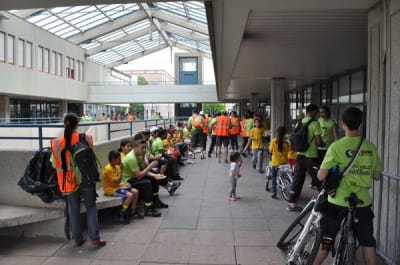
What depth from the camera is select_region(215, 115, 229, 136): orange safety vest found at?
13.6 meters

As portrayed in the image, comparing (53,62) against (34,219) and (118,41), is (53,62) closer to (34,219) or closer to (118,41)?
(118,41)

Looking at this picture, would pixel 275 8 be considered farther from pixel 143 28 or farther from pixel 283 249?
→ pixel 143 28

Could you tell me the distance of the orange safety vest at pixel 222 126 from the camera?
1357 cm

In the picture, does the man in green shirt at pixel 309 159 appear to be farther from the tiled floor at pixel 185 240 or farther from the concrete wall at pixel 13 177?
the concrete wall at pixel 13 177

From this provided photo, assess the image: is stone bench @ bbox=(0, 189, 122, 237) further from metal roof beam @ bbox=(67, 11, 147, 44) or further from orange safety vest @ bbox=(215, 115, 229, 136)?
metal roof beam @ bbox=(67, 11, 147, 44)

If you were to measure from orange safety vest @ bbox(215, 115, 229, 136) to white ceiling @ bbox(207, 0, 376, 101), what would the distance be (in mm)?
3216

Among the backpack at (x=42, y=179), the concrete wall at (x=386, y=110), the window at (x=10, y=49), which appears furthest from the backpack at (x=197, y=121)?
the window at (x=10, y=49)


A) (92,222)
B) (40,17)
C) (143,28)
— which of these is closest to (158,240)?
(92,222)

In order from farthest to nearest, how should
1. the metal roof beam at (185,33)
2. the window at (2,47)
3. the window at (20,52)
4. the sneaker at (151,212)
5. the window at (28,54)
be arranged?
the metal roof beam at (185,33), the window at (28,54), the window at (20,52), the window at (2,47), the sneaker at (151,212)

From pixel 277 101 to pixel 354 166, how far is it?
10.5 meters

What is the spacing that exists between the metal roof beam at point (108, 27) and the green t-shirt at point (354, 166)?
3335cm

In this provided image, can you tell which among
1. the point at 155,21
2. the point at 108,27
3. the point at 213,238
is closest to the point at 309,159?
the point at 213,238

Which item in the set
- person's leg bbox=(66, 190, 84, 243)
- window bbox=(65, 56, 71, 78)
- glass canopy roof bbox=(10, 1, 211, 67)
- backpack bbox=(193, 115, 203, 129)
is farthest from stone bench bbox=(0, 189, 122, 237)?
window bbox=(65, 56, 71, 78)

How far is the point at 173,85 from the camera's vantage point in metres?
39.6
